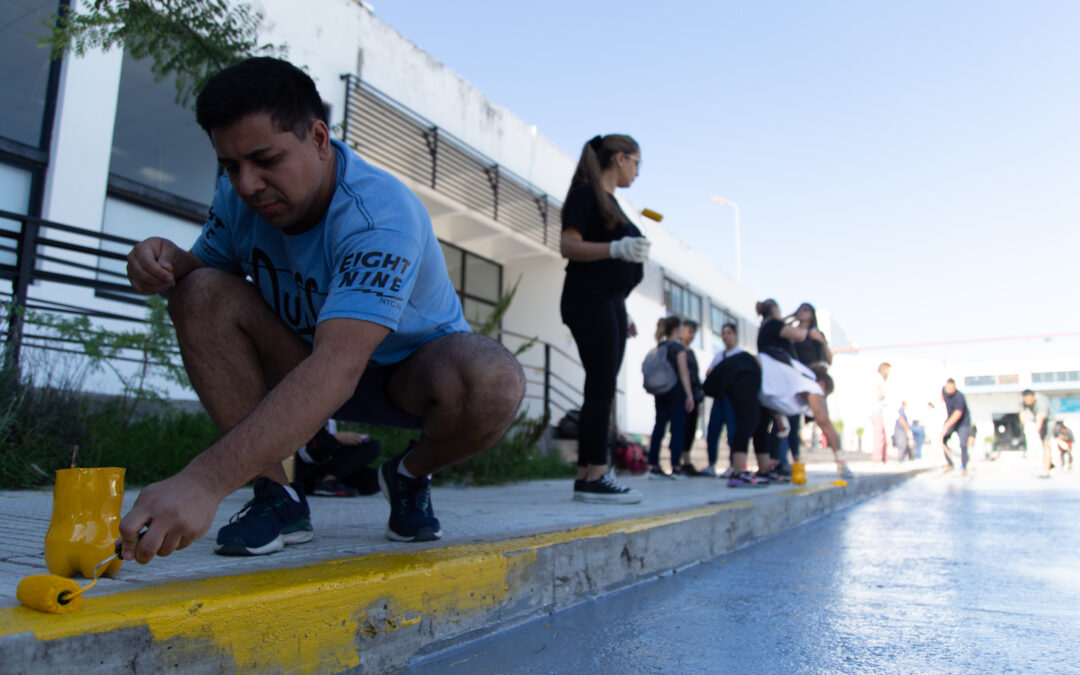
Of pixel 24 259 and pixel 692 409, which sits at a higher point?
pixel 24 259

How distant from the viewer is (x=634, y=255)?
338cm

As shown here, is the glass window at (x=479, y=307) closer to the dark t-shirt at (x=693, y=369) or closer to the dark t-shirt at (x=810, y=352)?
the dark t-shirt at (x=693, y=369)

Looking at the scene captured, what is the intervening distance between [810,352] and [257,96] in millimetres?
6656

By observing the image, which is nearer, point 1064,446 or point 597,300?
point 597,300

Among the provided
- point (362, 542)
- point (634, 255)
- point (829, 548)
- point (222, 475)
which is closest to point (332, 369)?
point (222, 475)

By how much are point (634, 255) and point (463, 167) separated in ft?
23.3

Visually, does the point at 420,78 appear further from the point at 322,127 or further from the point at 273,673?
the point at 273,673

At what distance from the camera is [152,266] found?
1.78 metres

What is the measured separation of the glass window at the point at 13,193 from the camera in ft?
18.7

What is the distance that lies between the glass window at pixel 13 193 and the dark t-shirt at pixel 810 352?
22.5 feet

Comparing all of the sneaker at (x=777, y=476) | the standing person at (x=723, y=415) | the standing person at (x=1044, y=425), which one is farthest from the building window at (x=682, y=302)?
the sneaker at (x=777, y=476)

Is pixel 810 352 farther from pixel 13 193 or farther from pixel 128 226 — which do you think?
pixel 13 193

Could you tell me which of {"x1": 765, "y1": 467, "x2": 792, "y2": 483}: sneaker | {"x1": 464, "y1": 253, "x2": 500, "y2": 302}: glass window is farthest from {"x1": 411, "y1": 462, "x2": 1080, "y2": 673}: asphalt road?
{"x1": 464, "y1": 253, "x2": 500, "y2": 302}: glass window

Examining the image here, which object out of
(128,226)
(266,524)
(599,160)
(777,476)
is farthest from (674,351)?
(266,524)
